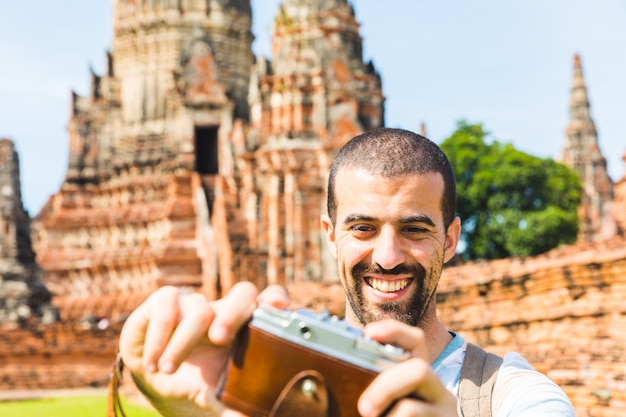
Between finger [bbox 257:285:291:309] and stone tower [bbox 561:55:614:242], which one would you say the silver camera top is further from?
stone tower [bbox 561:55:614:242]

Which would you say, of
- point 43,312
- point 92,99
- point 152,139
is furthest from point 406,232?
point 92,99

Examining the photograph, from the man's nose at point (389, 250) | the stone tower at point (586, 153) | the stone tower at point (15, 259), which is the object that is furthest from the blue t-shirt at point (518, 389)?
the stone tower at point (586, 153)

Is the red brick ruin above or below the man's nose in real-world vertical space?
below

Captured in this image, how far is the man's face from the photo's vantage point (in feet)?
6.60

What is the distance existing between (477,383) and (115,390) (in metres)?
0.67

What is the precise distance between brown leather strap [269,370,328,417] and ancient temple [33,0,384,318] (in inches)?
747

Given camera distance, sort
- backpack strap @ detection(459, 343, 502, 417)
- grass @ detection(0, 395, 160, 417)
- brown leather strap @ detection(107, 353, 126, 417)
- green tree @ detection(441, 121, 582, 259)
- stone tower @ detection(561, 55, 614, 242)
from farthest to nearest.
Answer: stone tower @ detection(561, 55, 614, 242) → green tree @ detection(441, 121, 582, 259) → grass @ detection(0, 395, 160, 417) → backpack strap @ detection(459, 343, 502, 417) → brown leather strap @ detection(107, 353, 126, 417)

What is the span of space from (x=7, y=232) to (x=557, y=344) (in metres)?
20.5

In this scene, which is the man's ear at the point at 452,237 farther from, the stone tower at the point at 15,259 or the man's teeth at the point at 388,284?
the stone tower at the point at 15,259

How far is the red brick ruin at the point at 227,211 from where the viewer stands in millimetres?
7188

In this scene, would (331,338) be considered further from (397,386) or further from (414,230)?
(414,230)

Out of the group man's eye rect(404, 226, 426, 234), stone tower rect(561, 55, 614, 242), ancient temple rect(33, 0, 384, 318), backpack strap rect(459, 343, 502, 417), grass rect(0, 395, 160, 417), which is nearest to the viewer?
backpack strap rect(459, 343, 502, 417)

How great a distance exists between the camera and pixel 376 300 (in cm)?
210

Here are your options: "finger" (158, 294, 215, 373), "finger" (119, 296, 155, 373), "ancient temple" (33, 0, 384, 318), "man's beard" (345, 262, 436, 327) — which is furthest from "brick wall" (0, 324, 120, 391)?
"finger" (158, 294, 215, 373)
